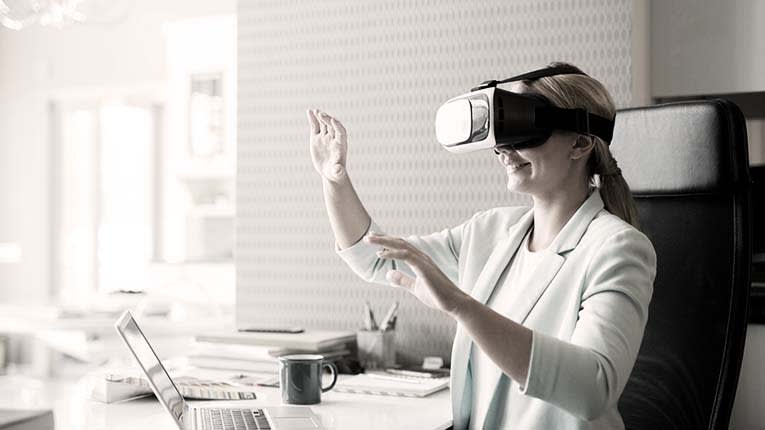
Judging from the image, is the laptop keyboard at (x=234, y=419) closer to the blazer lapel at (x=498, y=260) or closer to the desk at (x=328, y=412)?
the desk at (x=328, y=412)

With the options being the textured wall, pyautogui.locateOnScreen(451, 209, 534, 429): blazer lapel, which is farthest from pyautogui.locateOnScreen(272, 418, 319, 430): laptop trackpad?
the textured wall

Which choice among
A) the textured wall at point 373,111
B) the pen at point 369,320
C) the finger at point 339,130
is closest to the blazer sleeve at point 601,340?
the finger at point 339,130

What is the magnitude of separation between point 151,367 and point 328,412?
1.17ft

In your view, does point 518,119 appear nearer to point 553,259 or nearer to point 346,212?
point 553,259

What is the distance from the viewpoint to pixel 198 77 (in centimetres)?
536

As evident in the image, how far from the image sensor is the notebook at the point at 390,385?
173 cm

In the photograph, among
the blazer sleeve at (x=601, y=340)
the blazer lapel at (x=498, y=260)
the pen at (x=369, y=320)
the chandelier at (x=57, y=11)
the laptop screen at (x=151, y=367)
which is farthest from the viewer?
the chandelier at (x=57, y=11)

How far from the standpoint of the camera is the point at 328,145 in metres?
1.71

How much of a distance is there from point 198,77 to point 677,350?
14.3ft

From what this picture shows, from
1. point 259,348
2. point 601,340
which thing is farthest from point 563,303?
point 259,348

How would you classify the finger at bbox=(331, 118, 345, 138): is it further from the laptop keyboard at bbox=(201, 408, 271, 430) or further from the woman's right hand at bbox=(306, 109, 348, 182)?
the laptop keyboard at bbox=(201, 408, 271, 430)

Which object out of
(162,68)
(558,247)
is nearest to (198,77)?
(162,68)

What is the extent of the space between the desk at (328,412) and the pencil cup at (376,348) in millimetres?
258

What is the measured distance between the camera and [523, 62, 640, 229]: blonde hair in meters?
1.35
